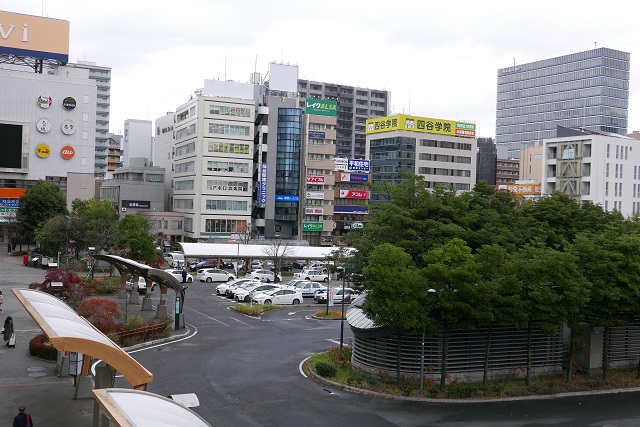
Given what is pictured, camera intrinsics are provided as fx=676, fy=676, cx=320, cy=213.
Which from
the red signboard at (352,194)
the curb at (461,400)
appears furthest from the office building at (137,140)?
the curb at (461,400)

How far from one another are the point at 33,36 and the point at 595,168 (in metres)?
75.1

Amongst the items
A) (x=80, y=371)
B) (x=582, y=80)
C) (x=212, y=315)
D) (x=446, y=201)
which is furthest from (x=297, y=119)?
(x=582, y=80)

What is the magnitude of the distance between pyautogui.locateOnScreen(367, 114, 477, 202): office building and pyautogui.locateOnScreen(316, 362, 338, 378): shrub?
81.6 meters

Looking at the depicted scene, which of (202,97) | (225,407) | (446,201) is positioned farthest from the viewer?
(202,97)

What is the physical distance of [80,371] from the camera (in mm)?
21969

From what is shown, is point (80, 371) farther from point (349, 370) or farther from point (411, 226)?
point (411, 226)

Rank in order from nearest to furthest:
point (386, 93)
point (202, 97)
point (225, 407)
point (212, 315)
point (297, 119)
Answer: point (225, 407), point (212, 315), point (202, 97), point (297, 119), point (386, 93)

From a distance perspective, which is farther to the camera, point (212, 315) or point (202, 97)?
point (202, 97)

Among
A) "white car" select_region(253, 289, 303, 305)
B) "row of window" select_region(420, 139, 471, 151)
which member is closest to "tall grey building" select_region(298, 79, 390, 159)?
"row of window" select_region(420, 139, 471, 151)

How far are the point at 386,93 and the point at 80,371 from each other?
141 m

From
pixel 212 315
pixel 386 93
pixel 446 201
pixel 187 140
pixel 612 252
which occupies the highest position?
pixel 386 93

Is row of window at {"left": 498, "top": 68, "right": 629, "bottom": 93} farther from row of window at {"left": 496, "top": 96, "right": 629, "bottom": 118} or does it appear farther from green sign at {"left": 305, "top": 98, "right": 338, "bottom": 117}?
green sign at {"left": 305, "top": 98, "right": 338, "bottom": 117}

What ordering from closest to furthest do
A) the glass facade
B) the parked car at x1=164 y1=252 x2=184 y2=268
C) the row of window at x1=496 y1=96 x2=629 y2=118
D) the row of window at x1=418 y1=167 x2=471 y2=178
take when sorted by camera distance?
the parked car at x1=164 y1=252 x2=184 y2=268 < the glass facade < the row of window at x1=418 y1=167 x2=471 y2=178 < the row of window at x1=496 y1=96 x2=629 y2=118

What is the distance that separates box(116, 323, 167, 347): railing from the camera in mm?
30492
